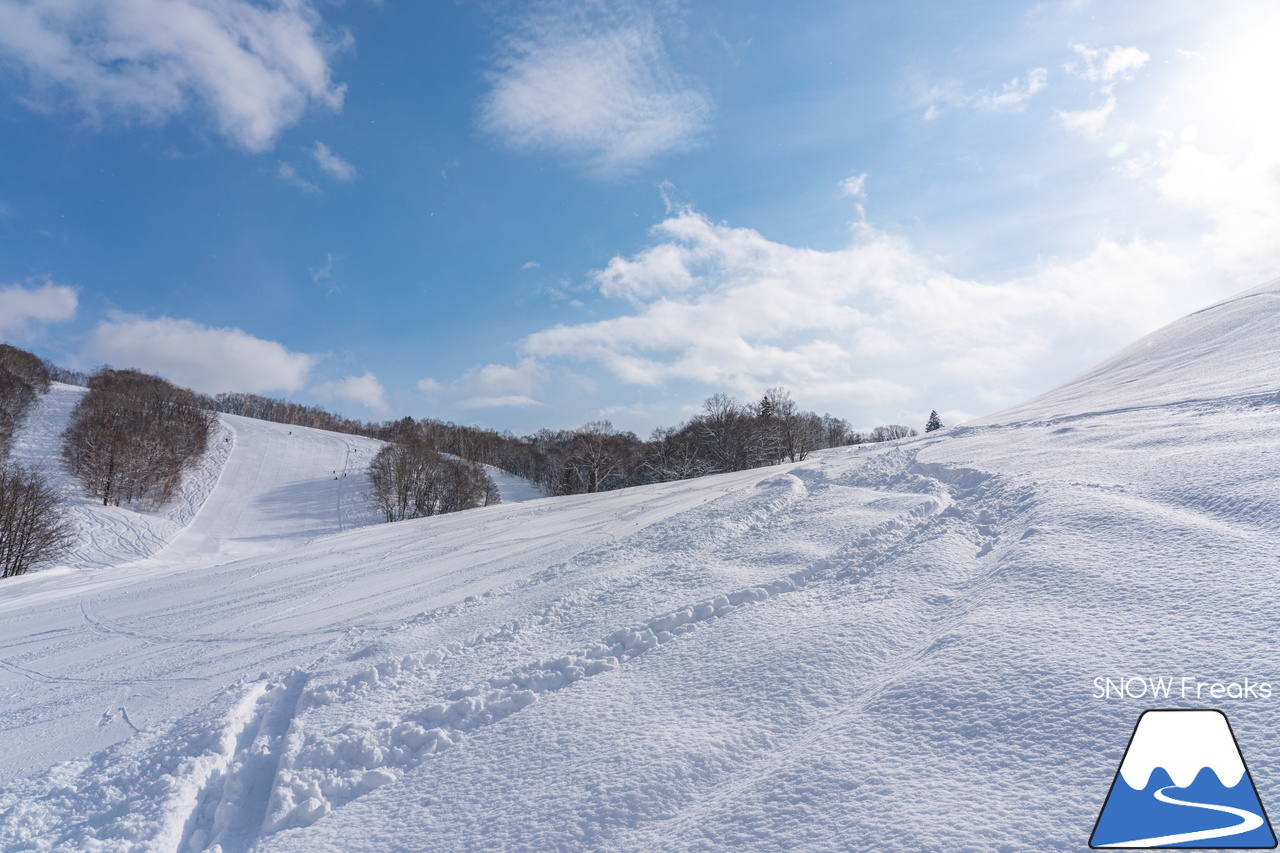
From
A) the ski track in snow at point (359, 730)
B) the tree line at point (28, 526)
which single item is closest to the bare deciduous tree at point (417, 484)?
the tree line at point (28, 526)

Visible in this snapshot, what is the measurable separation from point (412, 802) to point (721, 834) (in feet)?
7.16

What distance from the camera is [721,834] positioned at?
2.75m

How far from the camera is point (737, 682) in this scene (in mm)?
4121

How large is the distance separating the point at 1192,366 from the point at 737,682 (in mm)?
18409

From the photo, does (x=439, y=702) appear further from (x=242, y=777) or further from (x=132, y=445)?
(x=132, y=445)

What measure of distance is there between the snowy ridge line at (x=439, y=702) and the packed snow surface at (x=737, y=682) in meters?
0.03

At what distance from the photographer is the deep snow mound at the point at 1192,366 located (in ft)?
35.9

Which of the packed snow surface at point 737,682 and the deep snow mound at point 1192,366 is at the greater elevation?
the deep snow mound at point 1192,366

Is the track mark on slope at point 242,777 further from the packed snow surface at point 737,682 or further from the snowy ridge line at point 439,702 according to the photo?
the snowy ridge line at point 439,702

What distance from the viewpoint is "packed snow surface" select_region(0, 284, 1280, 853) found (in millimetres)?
2816

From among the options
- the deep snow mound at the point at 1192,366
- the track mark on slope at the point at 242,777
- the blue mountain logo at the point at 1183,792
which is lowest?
the track mark on slope at the point at 242,777

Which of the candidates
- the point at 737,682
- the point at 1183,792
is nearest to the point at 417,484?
the point at 737,682

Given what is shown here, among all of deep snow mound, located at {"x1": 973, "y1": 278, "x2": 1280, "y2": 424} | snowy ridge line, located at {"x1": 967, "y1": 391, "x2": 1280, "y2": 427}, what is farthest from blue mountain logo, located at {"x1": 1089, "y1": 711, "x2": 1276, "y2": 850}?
deep snow mound, located at {"x1": 973, "y1": 278, "x2": 1280, "y2": 424}

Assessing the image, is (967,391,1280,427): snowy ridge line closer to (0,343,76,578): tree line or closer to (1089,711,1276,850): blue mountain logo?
(1089,711,1276,850): blue mountain logo
